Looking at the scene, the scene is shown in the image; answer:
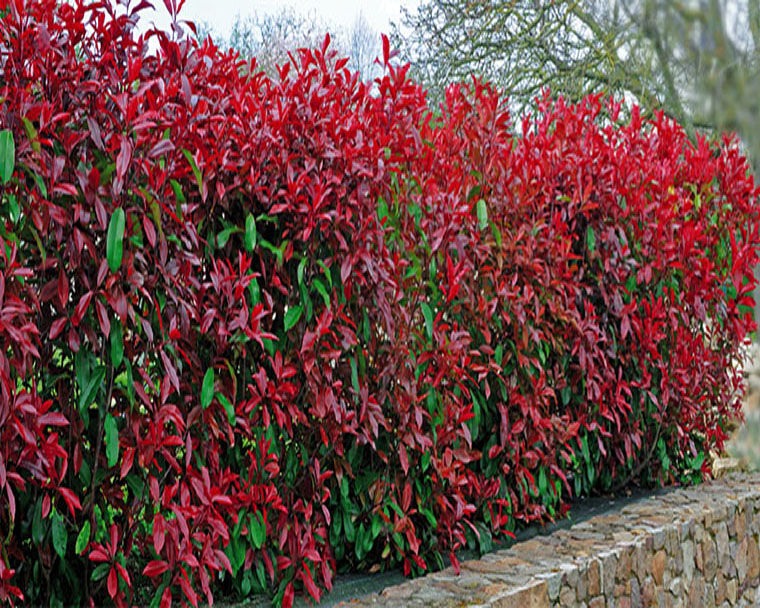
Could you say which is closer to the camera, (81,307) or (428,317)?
(81,307)

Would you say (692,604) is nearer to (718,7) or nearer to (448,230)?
(448,230)

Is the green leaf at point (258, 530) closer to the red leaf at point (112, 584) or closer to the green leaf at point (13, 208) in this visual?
the red leaf at point (112, 584)

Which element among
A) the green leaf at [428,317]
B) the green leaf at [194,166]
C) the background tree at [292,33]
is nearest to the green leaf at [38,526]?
the green leaf at [194,166]

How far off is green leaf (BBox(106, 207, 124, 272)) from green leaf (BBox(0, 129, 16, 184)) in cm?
29

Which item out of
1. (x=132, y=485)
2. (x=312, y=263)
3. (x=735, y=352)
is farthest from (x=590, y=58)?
(x=132, y=485)

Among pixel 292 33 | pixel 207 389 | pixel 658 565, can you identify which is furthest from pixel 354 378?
pixel 292 33

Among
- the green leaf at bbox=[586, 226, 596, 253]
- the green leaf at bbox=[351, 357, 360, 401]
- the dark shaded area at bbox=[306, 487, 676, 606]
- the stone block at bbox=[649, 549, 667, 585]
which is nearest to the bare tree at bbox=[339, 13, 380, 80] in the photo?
the green leaf at bbox=[586, 226, 596, 253]

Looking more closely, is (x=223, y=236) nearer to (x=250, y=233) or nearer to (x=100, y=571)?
(x=250, y=233)

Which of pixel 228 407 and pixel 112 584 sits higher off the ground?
pixel 228 407

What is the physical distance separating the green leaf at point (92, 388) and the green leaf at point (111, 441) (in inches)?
2.9

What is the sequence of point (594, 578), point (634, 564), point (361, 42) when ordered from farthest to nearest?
point (361, 42) → point (634, 564) → point (594, 578)

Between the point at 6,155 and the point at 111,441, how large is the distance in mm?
853

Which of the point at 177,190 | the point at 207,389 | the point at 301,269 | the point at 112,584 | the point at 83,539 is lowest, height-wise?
the point at 112,584

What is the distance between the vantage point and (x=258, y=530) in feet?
9.53
